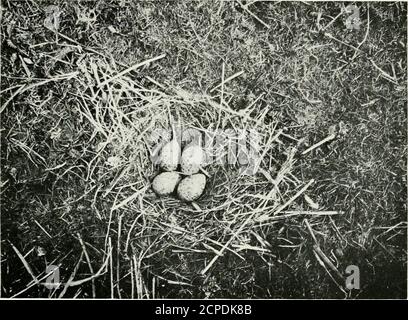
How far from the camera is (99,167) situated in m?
1.62

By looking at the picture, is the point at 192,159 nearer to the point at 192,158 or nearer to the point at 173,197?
the point at 192,158

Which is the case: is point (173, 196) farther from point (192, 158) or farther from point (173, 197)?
point (192, 158)

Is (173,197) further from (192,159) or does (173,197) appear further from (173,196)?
(192,159)

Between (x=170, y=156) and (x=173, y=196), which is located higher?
Result: (x=170, y=156)

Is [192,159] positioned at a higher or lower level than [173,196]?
higher

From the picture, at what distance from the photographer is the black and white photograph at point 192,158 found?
1.61 m

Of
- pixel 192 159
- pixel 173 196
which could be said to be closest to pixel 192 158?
pixel 192 159

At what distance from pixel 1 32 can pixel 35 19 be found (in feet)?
0.41

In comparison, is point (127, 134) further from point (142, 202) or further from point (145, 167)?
point (142, 202)

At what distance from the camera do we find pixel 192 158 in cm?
160

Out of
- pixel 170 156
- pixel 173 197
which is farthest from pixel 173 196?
pixel 170 156

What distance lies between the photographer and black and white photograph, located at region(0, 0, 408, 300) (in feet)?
5.29
